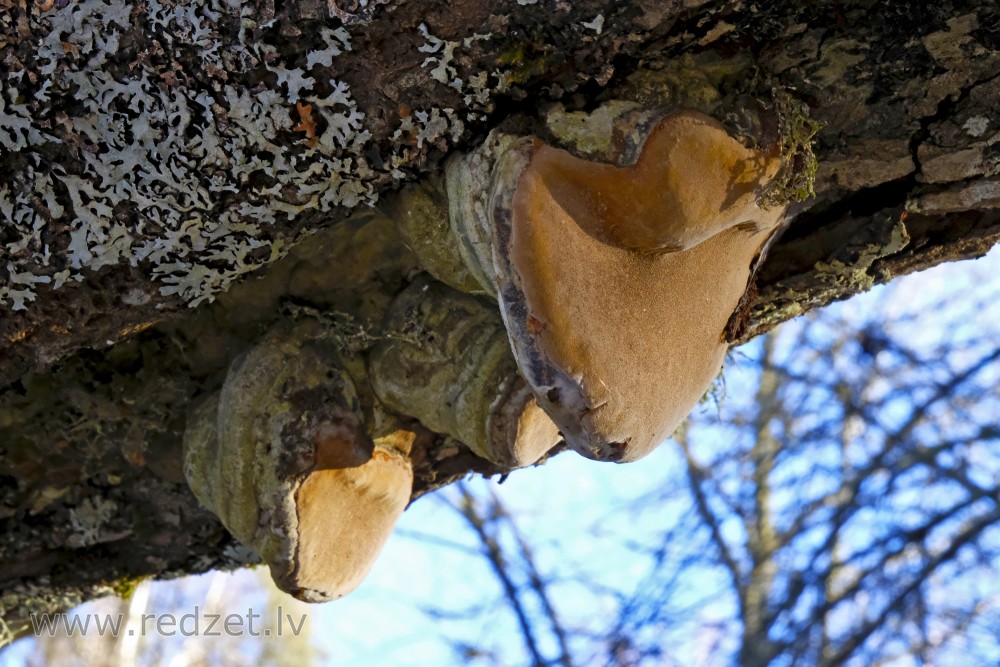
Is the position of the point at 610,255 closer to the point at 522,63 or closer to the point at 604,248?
the point at 604,248

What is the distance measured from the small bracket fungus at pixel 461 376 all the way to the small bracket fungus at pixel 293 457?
11 cm

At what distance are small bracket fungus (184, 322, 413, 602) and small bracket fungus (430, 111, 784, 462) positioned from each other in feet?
1.48

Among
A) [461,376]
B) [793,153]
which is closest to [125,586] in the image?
[461,376]

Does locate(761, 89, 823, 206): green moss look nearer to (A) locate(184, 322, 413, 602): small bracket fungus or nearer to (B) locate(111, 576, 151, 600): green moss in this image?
(A) locate(184, 322, 413, 602): small bracket fungus

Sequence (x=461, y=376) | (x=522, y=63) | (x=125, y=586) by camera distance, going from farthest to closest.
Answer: (x=125, y=586) < (x=461, y=376) < (x=522, y=63)

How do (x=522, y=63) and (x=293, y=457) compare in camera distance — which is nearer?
(x=522, y=63)

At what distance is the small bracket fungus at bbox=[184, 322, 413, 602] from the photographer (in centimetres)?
162

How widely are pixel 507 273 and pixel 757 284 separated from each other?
560 mm

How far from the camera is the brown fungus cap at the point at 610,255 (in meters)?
1.15

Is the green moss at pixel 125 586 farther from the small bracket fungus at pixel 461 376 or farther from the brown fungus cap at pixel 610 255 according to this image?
the brown fungus cap at pixel 610 255

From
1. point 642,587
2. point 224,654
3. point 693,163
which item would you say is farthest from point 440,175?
point 224,654

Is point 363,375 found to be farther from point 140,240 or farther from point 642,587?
point 642,587

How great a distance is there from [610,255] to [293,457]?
71cm

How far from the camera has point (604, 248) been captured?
120 centimetres
